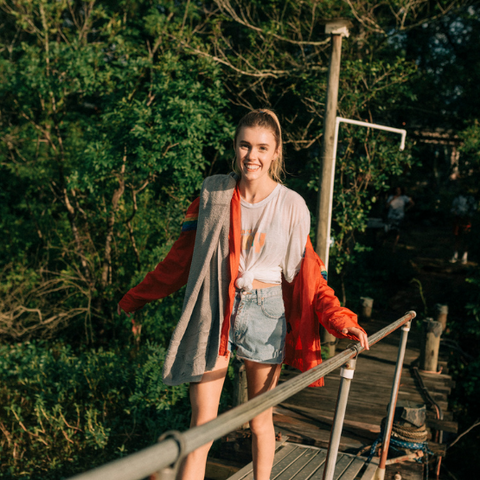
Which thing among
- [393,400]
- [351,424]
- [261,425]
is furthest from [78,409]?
[261,425]

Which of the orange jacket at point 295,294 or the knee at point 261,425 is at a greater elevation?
the orange jacket at point 295,294

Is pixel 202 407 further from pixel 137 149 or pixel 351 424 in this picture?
pixel 137 149

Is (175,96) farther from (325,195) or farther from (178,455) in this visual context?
(178,455)

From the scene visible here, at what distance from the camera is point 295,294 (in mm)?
1967

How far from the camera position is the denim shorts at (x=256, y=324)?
1888 mm

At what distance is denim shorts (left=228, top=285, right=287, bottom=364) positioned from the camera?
1.89 metres

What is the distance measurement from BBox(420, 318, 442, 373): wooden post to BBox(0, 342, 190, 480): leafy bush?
271cm

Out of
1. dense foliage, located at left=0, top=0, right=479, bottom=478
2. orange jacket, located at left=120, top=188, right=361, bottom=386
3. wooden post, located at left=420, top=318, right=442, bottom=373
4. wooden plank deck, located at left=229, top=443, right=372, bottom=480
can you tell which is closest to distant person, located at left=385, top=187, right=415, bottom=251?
dense foliage, located at left=0, top=0, right=479, bottom=478

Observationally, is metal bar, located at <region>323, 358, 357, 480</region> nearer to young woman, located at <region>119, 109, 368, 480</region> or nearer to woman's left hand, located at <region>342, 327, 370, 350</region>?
woman's left hand, located at <region>342, 327, 370, 350</region>

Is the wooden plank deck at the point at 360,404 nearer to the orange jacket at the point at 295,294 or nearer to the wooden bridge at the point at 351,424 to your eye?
the wooden bridge at the point at 351,424

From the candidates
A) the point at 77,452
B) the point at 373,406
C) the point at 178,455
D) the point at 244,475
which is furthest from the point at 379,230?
the point at 178,455

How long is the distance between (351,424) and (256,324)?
9.17ft

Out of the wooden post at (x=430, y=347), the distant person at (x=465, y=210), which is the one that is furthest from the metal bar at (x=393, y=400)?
the distant person at (x=465, y=210)

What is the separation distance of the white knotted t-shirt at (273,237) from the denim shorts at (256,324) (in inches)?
2.2
